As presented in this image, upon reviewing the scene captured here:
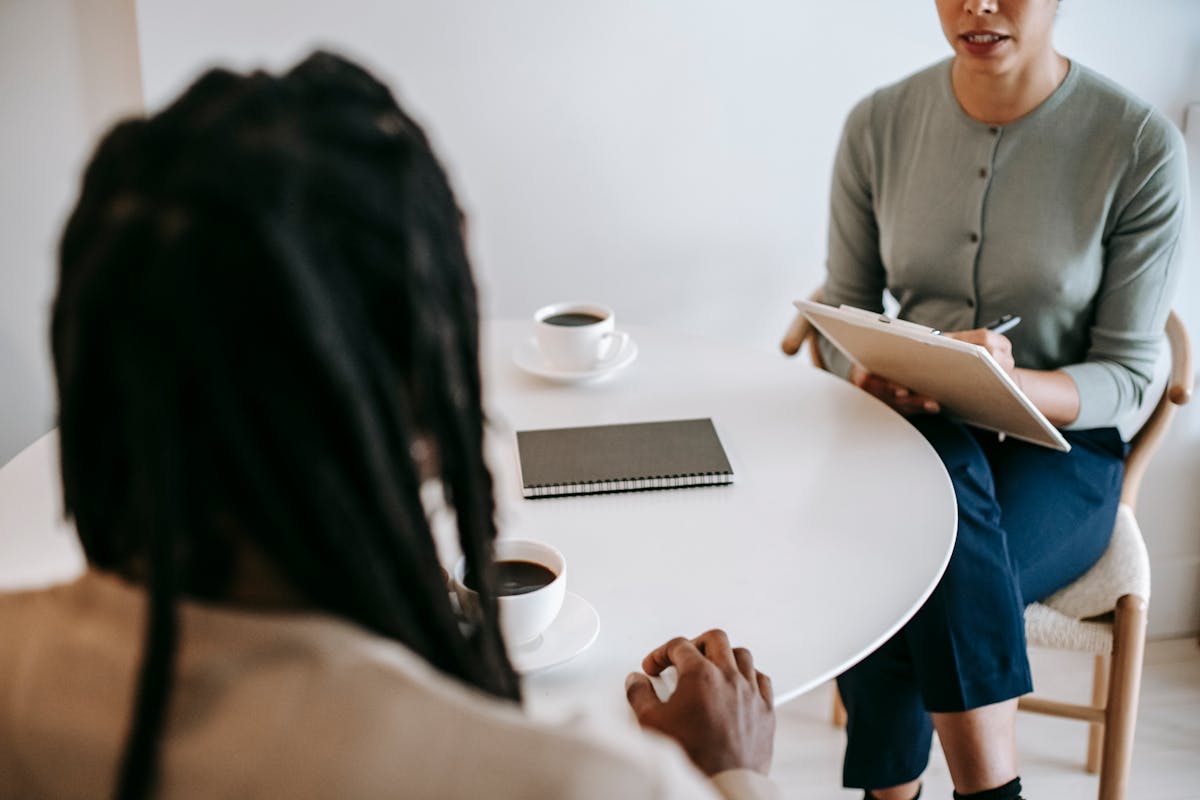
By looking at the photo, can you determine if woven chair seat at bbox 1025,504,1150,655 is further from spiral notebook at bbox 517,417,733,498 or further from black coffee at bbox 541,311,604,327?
black coffee at bbox 541,311,604,327

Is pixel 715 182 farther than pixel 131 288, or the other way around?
pixel 715 182

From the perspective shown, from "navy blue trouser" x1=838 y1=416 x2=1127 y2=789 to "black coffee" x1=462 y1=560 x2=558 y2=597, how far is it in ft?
1.84

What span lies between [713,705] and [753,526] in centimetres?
30

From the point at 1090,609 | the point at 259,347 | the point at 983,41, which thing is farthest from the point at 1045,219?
the point at 259,347

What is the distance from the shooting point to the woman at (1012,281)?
1.38m

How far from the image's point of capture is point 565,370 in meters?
1.43

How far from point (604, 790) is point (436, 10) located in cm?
164

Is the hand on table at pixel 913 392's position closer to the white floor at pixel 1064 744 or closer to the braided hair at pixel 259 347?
the white floor at pixel 1064 744

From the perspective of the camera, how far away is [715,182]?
6.77ft

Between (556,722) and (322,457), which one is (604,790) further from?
(322,457)

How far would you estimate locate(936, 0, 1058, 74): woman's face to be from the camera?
1484 millimetres

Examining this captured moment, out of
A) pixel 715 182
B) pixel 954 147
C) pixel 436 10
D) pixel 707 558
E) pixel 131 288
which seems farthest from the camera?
pixel 715 182

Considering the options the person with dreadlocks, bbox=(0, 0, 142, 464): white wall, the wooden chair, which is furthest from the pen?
bbox=(0, 0, 142, 464): white wall

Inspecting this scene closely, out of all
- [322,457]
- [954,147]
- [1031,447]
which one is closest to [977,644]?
[1031,447]
